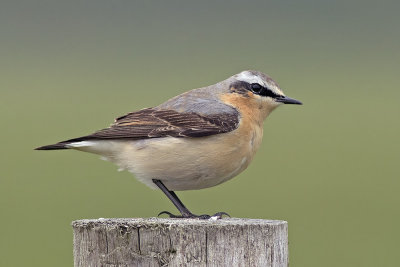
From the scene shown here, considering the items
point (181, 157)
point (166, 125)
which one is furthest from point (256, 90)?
point (181, 157)

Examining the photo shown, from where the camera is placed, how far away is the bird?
26.6 feet

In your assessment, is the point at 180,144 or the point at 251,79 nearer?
the point at 180,144

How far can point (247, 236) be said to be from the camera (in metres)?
6.03

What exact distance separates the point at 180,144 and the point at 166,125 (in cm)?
30

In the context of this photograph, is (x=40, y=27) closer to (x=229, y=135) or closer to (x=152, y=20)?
(x=152, y=20)

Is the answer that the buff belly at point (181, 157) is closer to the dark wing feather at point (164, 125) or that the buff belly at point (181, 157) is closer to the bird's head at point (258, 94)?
the dark wing feather at point (164, 125)

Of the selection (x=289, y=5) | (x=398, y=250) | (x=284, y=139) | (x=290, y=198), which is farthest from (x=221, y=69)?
(x=289, y=5)

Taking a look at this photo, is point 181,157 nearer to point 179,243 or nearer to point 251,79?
point 251,79

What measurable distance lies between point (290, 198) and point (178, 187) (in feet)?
31.9

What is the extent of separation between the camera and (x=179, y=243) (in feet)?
19.5

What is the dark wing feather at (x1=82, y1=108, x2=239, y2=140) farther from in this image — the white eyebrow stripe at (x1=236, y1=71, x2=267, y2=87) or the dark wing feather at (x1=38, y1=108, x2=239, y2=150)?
the white eyebrow stripe at (x1=236, y1=71, x2=267, y2=87)

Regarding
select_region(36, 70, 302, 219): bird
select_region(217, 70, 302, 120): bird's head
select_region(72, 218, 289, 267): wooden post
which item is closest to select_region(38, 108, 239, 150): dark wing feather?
select_region(36, 70, 302, 219): bird

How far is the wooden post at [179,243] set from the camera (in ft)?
19.5

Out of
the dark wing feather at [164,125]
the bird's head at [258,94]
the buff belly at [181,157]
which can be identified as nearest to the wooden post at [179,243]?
the buff belly at [181,157]
